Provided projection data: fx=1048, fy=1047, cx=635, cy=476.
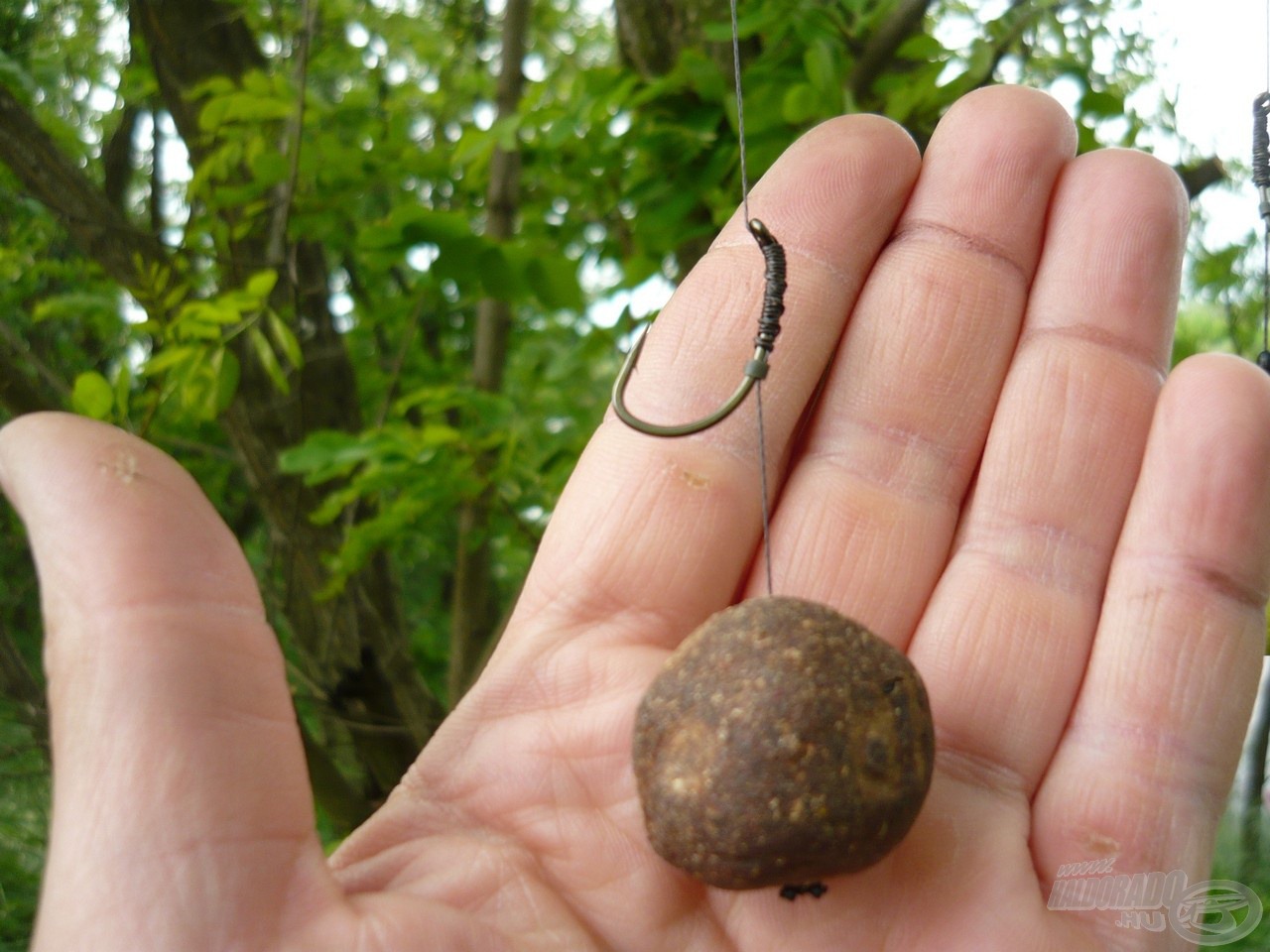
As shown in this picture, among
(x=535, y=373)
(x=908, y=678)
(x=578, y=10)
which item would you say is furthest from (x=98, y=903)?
(x=578, y=10)

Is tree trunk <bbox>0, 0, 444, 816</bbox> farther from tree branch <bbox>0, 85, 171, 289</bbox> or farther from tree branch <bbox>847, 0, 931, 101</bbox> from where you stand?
tree branch <bbox>847, 0, 931, 101</bbox>

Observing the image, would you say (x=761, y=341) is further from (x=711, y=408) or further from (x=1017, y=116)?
(x=1017, y=116)

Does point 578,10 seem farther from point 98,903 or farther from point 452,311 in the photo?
point 98,903

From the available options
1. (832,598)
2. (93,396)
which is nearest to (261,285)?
(93,396)

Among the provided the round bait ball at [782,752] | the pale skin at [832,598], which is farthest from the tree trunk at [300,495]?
the round bait ball at [782,752]

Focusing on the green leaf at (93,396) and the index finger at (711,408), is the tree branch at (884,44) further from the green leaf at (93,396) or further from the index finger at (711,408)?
the green leaf at (93,396)

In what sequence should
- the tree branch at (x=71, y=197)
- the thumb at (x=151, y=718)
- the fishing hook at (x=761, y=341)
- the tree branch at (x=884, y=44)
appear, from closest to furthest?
the thumb at (x=151, y=718) < the fishing hook at (x=761, y=341) < the tree branch at (x=884, y=44) < the tree branch at (x=71, y=197)
